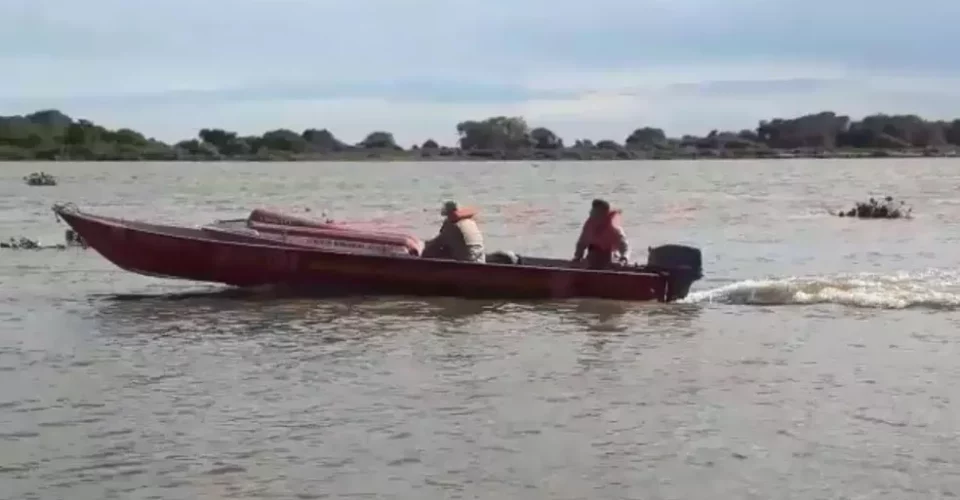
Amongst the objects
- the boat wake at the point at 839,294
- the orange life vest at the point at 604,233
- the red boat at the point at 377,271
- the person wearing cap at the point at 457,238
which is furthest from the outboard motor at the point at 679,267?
the person wearing cap at the point at 457,238

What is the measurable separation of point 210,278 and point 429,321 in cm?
329

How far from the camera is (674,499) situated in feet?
30.0

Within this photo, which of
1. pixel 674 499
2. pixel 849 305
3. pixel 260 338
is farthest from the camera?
pixel 849 305

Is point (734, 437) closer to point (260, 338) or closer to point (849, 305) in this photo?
point (260, 338)

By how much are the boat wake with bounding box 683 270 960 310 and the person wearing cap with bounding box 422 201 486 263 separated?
2.75m

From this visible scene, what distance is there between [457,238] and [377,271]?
1.07m

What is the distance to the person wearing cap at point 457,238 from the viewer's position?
60.2ft

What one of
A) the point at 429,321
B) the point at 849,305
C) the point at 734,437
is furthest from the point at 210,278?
the point at 734,437

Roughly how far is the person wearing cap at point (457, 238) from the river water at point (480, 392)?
2.44ft

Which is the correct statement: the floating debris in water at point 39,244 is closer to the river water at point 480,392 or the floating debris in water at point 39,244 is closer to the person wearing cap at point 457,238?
the river water at point 480,392

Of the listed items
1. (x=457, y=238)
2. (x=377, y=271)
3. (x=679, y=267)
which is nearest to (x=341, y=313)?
(x=377, y=271)

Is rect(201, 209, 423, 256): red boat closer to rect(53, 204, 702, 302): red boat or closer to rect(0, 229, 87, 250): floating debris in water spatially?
rect(53, 204, 702, 302): red boat

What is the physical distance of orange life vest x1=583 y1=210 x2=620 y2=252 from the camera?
18375 mm

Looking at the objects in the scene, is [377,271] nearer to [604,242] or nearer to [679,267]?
[604,242]
